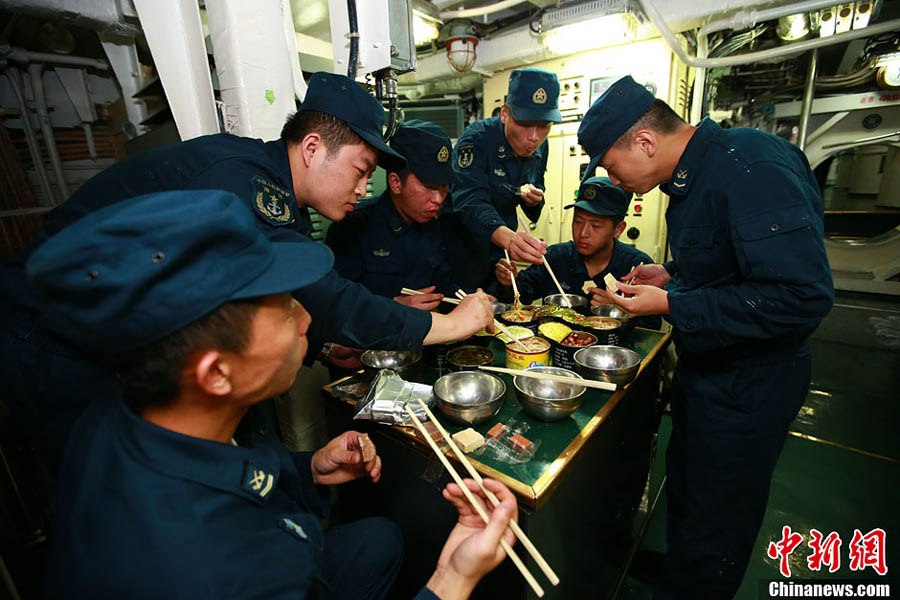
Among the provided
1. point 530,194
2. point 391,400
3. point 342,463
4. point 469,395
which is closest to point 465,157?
point 530,194

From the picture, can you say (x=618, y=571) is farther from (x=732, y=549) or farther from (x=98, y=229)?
(x=98, y=229)

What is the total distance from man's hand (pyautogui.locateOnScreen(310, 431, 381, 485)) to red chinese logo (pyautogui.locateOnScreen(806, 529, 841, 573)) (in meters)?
2.72

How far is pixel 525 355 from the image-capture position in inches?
71.6

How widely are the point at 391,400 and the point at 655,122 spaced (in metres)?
1.67

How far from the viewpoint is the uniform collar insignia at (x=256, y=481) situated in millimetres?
889

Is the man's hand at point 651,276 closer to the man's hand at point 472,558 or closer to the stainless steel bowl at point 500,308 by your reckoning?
Result: the stainless steel bowl at point 500,308

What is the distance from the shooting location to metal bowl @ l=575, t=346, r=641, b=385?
1.70 meters

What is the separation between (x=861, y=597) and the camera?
210 centimetres

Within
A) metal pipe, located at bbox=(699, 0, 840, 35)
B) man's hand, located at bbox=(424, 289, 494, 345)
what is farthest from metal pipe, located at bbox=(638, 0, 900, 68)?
man's hand, located at bbox=(424, 289, 494, 345)

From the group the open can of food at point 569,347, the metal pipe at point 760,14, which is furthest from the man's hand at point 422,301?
the metal pipe at point 760,14

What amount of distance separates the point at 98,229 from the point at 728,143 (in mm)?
2066

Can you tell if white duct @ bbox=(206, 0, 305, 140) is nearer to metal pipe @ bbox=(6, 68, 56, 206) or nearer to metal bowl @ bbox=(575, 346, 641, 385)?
metal bowl @ bbox=(575, 346, 641, 385)

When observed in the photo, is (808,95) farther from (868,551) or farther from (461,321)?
(461,321)

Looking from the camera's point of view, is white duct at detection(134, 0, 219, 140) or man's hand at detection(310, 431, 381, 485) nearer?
man's hand at detection(310, 431, 381, 485)
